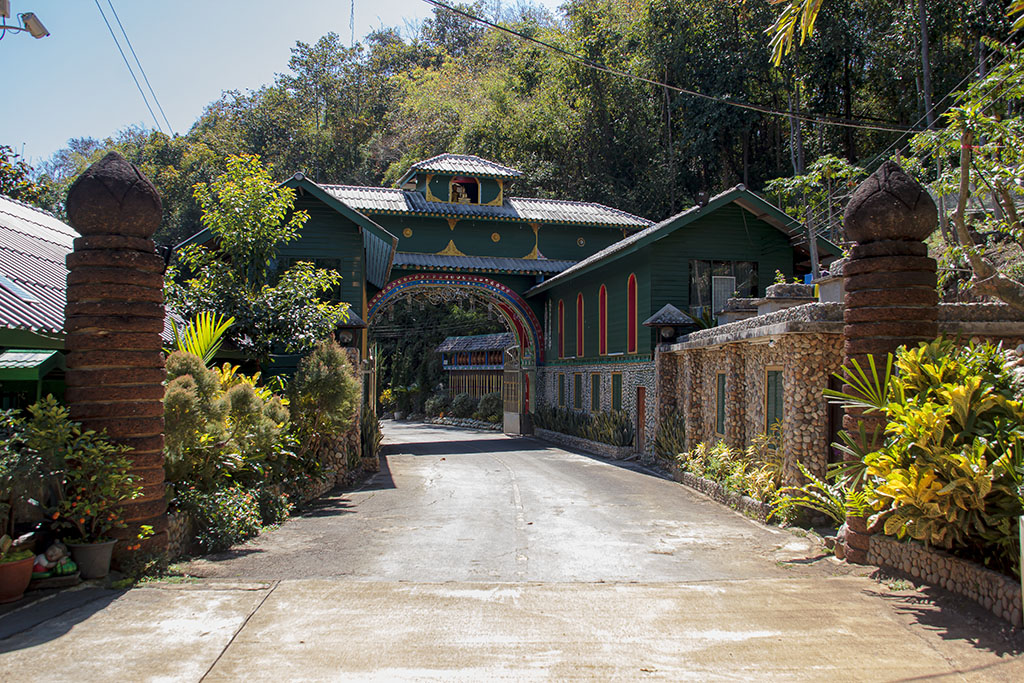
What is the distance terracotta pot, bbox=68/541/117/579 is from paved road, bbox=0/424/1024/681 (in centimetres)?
52

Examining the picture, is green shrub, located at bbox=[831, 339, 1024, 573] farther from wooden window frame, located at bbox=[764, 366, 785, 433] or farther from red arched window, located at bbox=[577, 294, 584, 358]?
red arched window, located at bbox=[577, 294, 584, 358]

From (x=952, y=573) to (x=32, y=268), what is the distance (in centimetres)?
1242

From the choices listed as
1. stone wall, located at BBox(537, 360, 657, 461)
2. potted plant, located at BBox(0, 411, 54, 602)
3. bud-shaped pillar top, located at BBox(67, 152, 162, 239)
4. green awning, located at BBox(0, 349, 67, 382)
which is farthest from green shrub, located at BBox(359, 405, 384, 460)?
potted plant, located at BBox(0, 411, 54, 602)

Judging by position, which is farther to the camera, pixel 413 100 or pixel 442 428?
pixel 413 100

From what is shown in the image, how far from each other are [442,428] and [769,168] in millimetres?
21604

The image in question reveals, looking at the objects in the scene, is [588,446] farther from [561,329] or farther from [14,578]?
[14,578]

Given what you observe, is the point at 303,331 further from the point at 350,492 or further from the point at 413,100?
the point at 413,100

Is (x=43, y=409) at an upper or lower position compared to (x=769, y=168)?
lower

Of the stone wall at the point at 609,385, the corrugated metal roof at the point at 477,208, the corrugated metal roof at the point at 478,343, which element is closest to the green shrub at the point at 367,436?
the stone wall at the point at 609,385

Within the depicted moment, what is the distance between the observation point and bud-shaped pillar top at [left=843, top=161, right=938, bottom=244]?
874 cm

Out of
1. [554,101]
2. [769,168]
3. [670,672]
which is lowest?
[670,672]

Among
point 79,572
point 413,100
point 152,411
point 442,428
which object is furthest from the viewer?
point 413,100

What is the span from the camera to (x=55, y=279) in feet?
37.2

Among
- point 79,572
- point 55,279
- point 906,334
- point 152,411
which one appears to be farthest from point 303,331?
point 906,334
